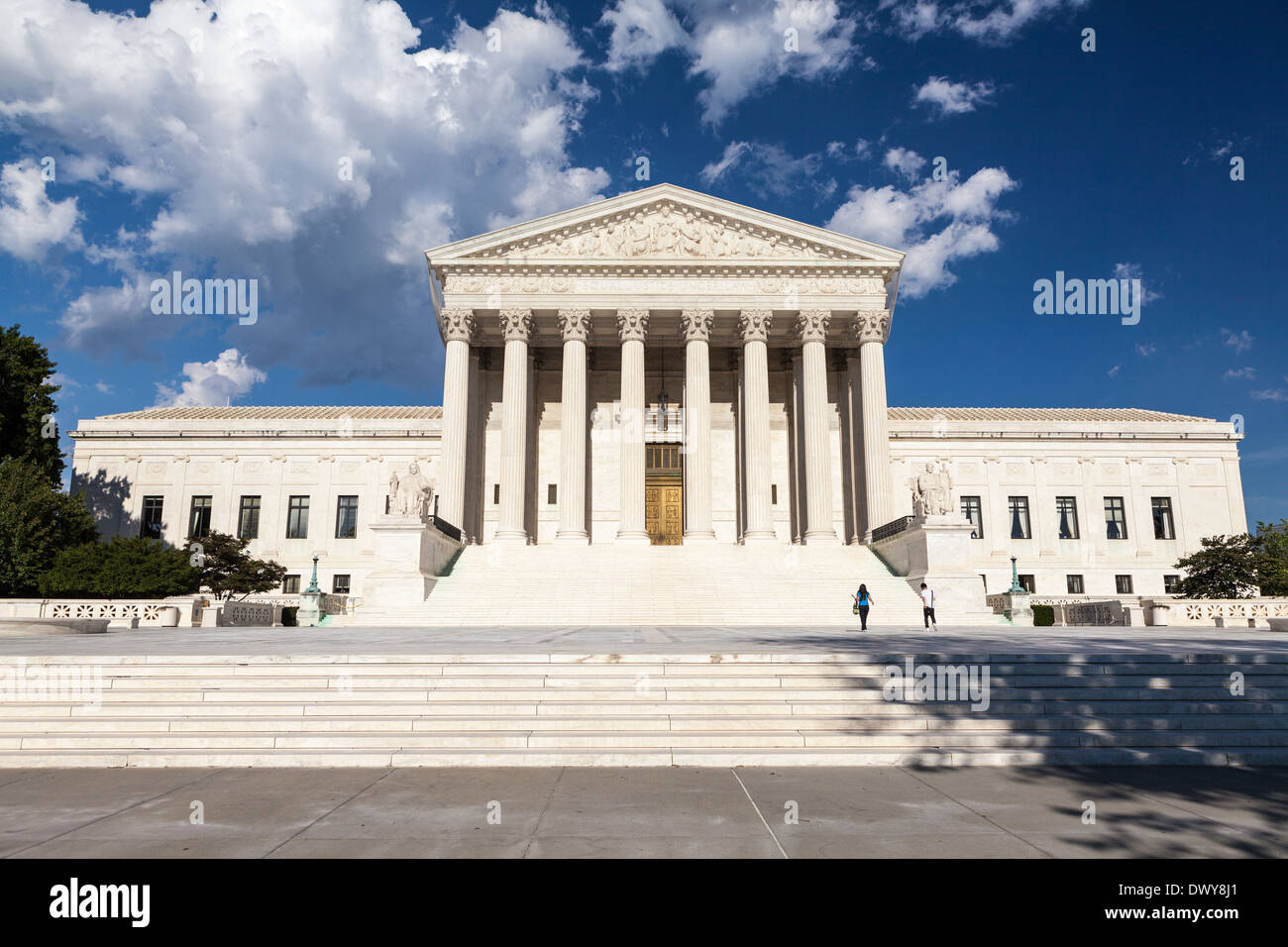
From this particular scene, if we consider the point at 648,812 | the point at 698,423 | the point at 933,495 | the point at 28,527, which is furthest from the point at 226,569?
the point at 648,812

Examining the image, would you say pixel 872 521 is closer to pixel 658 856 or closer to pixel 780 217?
pixel 780 217

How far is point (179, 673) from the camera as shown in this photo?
11.3 m

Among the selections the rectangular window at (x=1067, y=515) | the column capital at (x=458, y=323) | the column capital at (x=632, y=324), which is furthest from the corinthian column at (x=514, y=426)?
the rectangular window at (x=1067, y=515)

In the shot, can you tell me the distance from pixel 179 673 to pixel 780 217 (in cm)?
3567

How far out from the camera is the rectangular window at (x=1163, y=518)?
163ft

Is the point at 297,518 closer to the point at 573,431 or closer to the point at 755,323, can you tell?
the point at 573,431

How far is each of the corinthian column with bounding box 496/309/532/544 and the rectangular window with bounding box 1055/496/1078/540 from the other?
1347 inches

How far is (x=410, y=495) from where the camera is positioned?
29.9 meters

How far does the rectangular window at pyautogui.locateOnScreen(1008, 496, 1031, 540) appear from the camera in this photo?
49.8 meters

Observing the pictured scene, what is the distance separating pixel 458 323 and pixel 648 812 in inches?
1393

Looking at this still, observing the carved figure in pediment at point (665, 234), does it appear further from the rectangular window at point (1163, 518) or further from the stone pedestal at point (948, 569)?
the rectangular window at point (1163, 518)

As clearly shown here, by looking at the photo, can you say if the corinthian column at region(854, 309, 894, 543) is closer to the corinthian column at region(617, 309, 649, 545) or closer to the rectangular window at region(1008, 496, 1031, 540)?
the corinthian column at region(617, 309, 649, 545)

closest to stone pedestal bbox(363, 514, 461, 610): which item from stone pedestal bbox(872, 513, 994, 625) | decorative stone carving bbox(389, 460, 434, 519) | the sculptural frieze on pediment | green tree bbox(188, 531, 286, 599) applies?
decorative stone carving bbox(389, 460, 434, 519)
